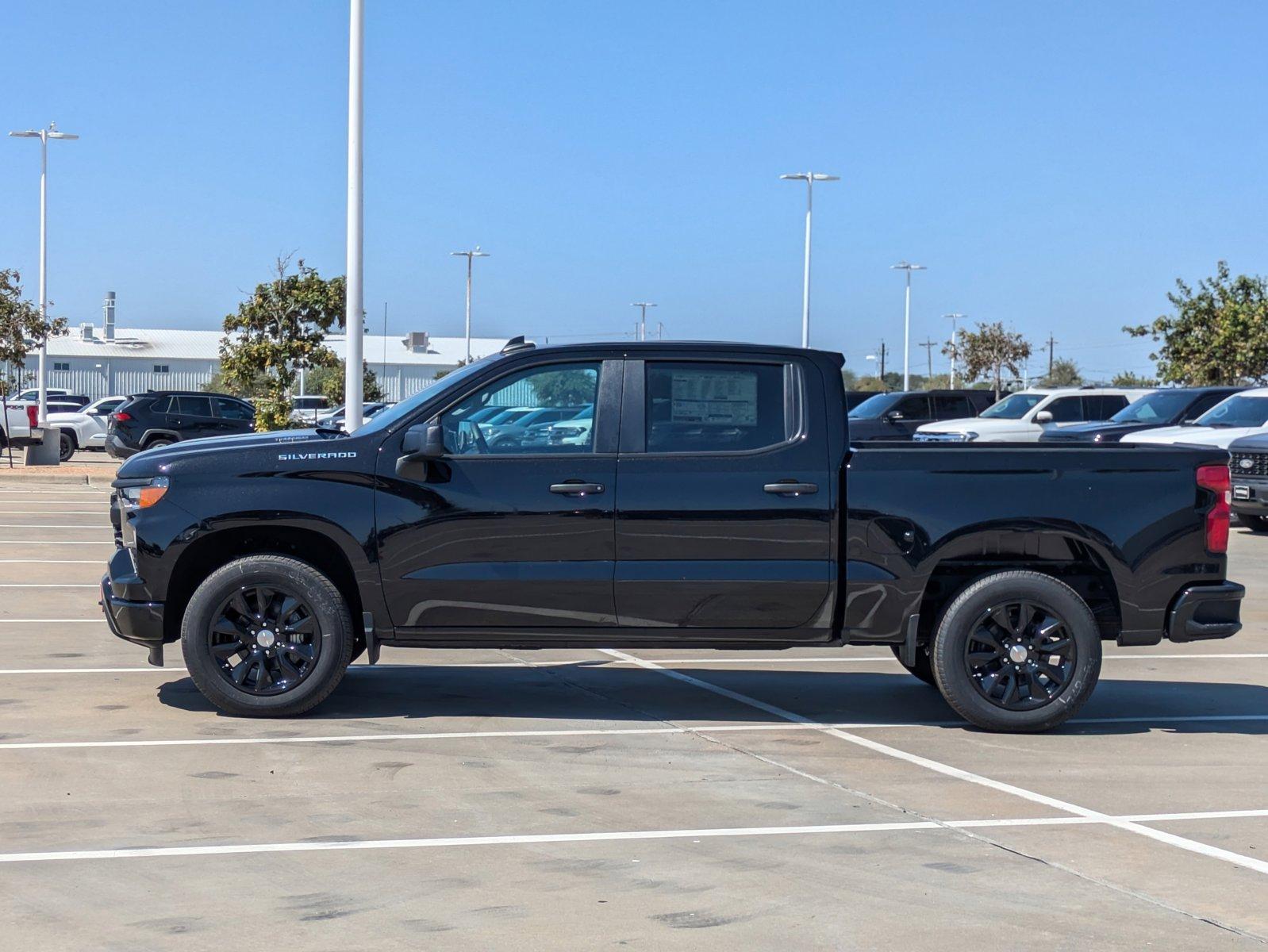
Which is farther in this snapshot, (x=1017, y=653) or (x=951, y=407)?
(x=951, y=407)

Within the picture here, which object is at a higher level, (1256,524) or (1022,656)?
(1256,524)

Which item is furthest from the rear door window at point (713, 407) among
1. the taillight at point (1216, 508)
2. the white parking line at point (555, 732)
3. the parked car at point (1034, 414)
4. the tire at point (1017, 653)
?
the parked car at point (1034, 414)

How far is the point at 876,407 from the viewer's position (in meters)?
36.3

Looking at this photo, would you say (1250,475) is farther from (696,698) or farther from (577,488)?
(577,488)

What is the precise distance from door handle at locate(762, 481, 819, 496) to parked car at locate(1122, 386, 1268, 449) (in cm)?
1515

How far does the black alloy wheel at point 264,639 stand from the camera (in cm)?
800

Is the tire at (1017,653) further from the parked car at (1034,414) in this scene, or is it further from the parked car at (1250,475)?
the parked car at (1034,414)

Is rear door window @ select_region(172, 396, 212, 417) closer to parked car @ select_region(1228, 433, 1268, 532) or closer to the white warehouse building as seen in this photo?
parked car @ select_region(1228, 433, 1268, 532)

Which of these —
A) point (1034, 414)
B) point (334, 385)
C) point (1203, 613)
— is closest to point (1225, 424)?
point (1034, 414)

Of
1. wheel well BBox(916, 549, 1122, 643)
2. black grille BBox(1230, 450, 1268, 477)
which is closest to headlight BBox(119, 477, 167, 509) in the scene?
wheel well BBox(916, 549, 1122, 643)

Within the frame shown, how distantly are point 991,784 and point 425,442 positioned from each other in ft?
10.4

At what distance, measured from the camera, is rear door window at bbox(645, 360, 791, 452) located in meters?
8.08

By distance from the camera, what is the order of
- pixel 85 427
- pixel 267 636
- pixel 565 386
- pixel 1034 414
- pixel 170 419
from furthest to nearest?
pixel 85 427, pixel 170 419, pixel 1034 414, pixel 565 386, pixel 267 636

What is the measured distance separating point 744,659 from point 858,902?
531 cm
